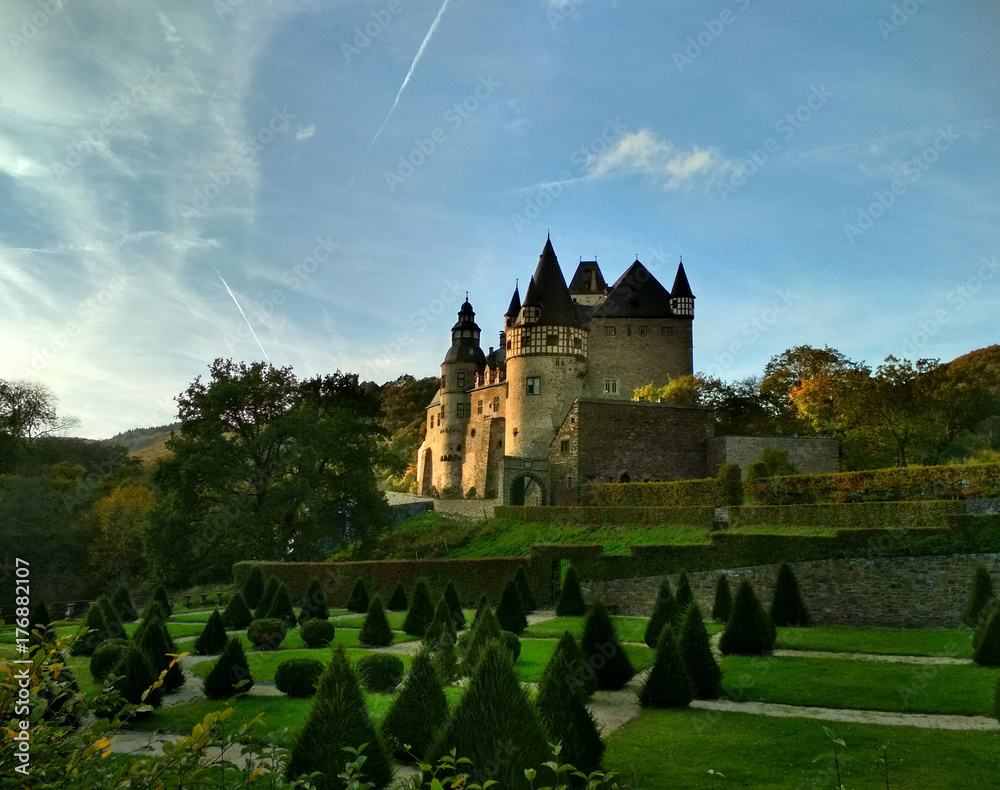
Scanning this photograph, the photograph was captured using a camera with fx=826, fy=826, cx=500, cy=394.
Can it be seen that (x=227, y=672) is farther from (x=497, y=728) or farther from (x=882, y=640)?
(x=882, y=640)

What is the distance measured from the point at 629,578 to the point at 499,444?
2855 centimetres

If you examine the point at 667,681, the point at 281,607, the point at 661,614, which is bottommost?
the point at 281,607

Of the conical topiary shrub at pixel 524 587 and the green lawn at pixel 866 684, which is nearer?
the green lawn at pixel 866 684

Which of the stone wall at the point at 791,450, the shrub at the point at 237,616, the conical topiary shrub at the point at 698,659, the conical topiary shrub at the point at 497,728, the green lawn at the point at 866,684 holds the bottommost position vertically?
the shrub at the point at 237,616

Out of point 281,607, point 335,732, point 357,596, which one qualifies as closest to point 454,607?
point 281,607

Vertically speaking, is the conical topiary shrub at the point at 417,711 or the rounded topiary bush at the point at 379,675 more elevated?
the conical topiary shrub at the point at 417,711

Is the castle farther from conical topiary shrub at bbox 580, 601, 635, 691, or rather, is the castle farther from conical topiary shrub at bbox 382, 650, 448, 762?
conical topiary shrub at bbox 382, 650, 448, 762

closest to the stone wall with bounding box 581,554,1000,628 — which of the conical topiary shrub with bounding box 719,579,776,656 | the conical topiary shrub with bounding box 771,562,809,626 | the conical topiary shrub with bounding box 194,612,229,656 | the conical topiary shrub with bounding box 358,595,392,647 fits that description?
the conical topiary shrub with bounding box 771,562,809,626

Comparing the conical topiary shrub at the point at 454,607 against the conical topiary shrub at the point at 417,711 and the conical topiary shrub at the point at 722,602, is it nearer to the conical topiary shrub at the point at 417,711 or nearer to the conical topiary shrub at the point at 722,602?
the conical topiary shrub at the point at 722,602

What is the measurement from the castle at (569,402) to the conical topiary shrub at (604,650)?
25.2 meters

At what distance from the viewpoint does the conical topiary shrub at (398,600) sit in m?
29.3

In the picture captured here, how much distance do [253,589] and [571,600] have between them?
452 inches

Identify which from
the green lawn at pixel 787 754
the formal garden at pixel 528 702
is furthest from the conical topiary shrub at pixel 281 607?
the green lawn at pixel 787 754

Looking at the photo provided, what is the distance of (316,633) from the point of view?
20.4 meters
